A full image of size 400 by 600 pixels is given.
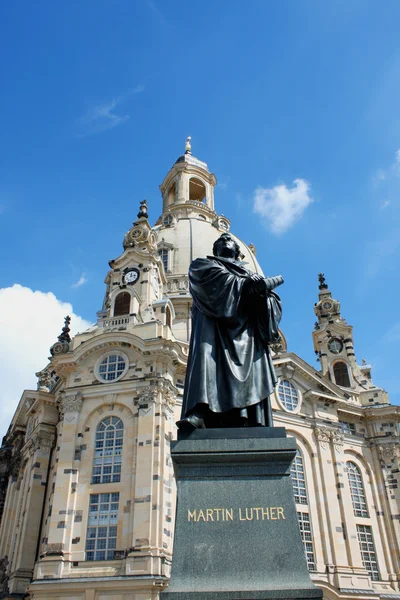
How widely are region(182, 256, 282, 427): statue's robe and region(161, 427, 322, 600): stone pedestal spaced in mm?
472

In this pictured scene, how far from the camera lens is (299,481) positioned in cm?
3747

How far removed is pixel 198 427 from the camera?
7.62m

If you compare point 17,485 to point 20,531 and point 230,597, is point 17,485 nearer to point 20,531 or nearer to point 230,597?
point 20,531

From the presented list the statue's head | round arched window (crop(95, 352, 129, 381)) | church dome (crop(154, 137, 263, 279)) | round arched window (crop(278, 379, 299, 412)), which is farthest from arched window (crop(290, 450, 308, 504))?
the statue's head

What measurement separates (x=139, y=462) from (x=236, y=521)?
25.1 metres

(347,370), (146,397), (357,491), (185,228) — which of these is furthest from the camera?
(185,228)

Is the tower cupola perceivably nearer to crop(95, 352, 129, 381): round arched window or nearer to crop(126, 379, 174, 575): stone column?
crop(95, 352, 129, 381): round arched window

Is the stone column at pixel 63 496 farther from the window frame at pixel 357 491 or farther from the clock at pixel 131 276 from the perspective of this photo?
the window frame at pixel 357 491

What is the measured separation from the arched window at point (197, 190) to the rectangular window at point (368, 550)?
4421 centimetres

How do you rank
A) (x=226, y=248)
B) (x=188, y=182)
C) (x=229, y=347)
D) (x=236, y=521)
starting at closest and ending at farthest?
(x=236, y=521), (x=229, y=347), (x=226, y=248), (x=188, y=182)

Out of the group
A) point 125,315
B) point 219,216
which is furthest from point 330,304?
point 125,315

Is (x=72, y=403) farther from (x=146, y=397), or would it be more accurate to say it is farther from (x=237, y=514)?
(x=237, y=514)

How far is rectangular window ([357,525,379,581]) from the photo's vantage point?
36.9 metres

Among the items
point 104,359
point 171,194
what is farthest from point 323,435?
point 171,194
